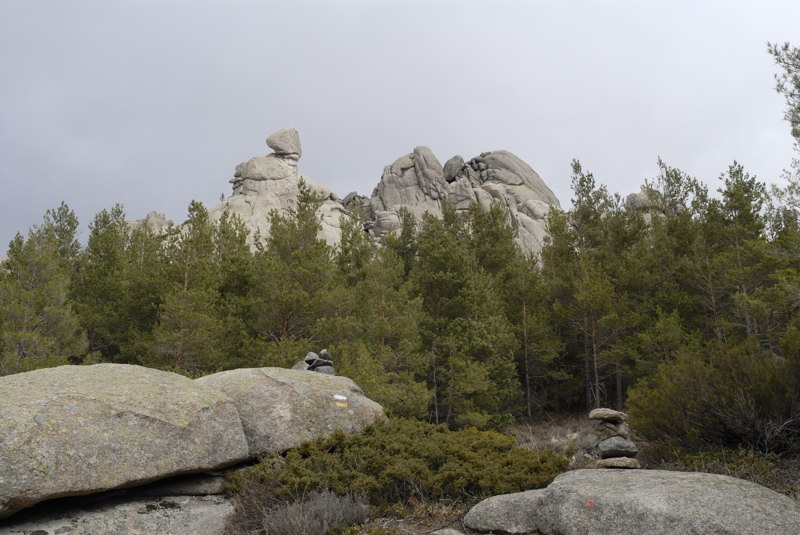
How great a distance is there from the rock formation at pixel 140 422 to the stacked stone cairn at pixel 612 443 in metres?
4.05

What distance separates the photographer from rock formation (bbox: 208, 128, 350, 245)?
63.9m

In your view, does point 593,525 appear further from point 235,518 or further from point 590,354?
point 590,354

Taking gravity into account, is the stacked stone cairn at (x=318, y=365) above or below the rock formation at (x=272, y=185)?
below

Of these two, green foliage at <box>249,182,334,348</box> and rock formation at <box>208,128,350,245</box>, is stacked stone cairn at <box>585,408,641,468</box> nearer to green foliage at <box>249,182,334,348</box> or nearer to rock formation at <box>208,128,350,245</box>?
green foliage at <box>249,182,334,348</box>

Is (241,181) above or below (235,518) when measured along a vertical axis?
above

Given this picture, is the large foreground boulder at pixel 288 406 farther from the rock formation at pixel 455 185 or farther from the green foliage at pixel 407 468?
the rock formation at pixel 455 185

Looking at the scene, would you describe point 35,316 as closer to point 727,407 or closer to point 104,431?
point 104,431

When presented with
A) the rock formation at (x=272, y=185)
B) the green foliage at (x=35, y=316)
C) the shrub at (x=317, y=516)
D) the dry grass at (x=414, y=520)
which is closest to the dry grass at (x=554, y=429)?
the dry grass at (x=414, y=520)

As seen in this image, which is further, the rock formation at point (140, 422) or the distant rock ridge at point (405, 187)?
the distant rock ridge at point (405, 187)

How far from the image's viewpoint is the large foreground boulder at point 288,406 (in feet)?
29.1

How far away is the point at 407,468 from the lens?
7.55m

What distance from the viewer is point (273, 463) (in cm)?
831

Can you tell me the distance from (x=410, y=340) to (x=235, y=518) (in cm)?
1205

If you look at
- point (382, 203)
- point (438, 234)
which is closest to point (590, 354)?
point (438, 234)
